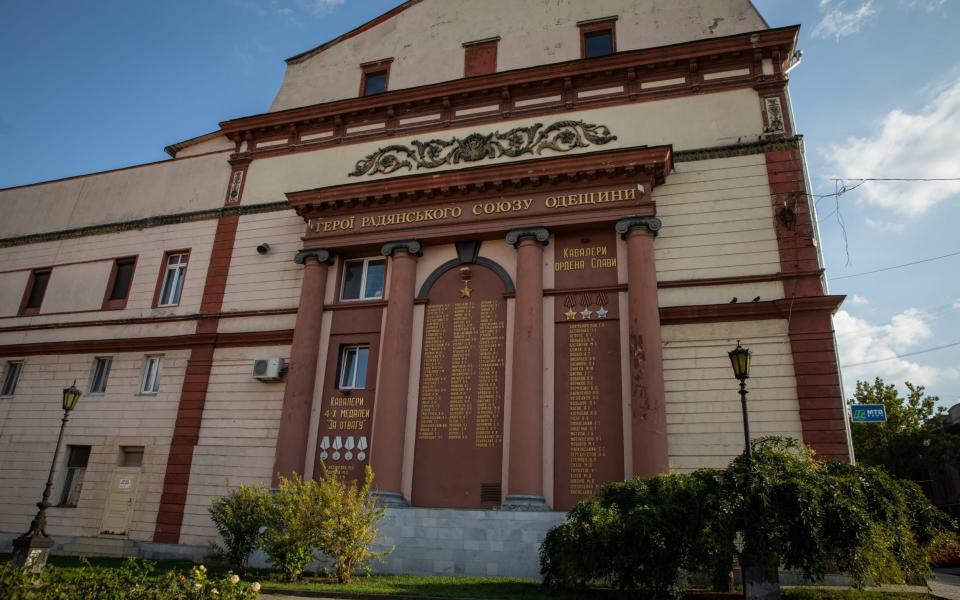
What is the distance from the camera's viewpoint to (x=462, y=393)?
54.9 ft

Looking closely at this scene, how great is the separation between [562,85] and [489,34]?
3.98 meters

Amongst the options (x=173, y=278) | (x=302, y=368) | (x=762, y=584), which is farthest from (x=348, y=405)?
(x=762, y=584)

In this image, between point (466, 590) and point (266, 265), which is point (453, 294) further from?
point (466, 590)

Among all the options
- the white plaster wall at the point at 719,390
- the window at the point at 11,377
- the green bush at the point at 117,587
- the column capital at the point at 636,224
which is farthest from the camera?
the window at the point at 11,377

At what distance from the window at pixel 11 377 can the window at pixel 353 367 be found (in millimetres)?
12682

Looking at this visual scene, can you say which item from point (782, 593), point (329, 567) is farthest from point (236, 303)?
point (782, 593)

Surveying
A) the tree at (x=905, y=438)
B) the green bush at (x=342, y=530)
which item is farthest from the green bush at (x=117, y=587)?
the tree at (x=905, y=438)

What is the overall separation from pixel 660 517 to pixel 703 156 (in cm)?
1118

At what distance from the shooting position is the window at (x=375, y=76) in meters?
22.5

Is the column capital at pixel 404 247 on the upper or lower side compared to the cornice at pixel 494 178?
lower

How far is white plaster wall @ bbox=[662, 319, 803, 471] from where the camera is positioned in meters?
14.5

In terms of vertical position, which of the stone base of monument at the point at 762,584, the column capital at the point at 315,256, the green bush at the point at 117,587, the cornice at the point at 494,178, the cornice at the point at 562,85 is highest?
the cornice at the point at 562,85

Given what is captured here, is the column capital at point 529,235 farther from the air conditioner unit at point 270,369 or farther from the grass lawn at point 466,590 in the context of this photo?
the grass lawn at point 466,590

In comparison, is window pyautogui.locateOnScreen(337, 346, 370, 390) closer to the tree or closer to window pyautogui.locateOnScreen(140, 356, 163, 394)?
window pyautogui.locateOnScreen(140, 356, 163, 394)
